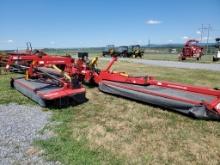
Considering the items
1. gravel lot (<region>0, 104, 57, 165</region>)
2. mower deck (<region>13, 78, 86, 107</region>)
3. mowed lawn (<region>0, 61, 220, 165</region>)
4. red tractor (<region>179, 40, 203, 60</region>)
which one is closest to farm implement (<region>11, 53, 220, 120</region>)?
mower deck (<region>13, 78, 86, 107</region>)

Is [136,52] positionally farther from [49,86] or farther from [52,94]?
[52,94]

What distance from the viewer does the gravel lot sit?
399 centimetres

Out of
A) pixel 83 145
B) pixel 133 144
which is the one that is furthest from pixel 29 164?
pixel 133 144

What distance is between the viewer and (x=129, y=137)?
4.71 m

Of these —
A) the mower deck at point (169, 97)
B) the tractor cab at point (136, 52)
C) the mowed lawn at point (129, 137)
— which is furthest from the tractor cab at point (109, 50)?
the mowed lawn at point (129, 137)

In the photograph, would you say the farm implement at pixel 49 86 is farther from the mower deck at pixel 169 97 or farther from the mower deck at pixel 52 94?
the mower deck at pixel 169 97

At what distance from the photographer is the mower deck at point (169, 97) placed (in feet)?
18.4

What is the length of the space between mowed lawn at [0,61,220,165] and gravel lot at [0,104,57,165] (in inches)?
8.7

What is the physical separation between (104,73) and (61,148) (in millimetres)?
4244

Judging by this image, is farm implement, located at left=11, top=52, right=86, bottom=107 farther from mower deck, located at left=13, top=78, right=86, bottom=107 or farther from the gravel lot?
the gravel lot

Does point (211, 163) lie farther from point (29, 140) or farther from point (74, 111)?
point (74, 111)

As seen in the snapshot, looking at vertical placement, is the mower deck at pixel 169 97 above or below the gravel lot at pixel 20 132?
above

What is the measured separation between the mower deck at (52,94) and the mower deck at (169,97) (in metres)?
1.16

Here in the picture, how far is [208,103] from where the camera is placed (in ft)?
18.2
